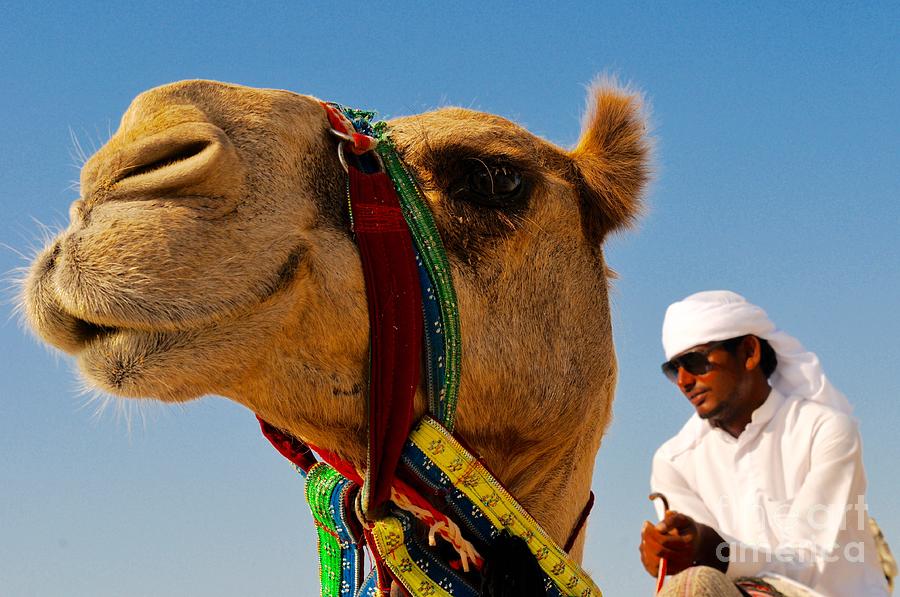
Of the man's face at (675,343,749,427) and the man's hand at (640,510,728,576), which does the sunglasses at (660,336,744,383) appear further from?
the man's hand at (640,510,728,576)

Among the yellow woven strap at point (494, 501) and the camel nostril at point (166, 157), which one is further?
the yellow woven strap at point (494, 501)

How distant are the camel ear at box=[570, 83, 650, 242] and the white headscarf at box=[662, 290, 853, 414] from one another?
711 mm

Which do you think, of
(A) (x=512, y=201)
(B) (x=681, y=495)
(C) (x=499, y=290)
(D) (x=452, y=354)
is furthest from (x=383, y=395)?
(B) (x=681, y=495)

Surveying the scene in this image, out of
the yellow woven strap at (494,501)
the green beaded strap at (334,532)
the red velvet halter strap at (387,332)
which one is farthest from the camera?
the green beaded strap at (334,532)

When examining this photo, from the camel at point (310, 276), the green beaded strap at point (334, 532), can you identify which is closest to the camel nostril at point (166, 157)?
the camel at point (310, 276)

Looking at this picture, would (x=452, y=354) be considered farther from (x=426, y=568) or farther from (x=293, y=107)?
(x=293, y=107)

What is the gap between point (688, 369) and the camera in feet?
12.8

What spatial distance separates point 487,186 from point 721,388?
4.98 feet

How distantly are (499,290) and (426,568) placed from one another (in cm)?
73

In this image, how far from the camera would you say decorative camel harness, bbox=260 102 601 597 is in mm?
2410

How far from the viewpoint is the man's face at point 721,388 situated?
12.4 feet

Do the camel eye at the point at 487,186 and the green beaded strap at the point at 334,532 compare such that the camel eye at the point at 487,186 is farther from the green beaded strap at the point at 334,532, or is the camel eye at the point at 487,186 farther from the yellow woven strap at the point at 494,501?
the green beaded strap at the point at 334,532
